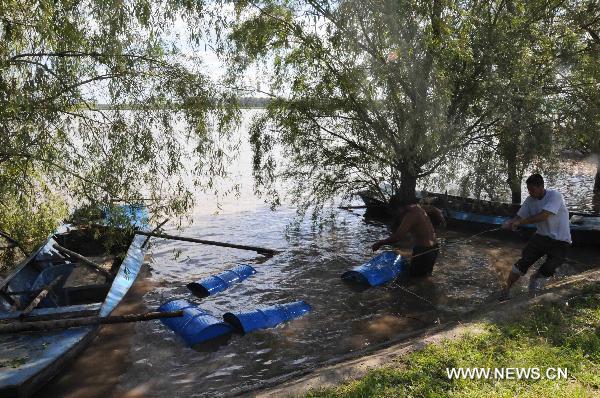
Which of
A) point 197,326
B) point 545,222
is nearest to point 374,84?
point 545,222

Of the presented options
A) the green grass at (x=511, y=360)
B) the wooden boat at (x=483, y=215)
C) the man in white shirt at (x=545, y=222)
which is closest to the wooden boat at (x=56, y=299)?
the green grass at (x=511, y=360)

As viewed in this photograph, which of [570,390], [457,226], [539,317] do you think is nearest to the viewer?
[570,390]

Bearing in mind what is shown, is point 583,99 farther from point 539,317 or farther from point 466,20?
point 539,317

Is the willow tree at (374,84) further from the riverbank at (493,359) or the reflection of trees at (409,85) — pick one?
the riverbank at (493,359)

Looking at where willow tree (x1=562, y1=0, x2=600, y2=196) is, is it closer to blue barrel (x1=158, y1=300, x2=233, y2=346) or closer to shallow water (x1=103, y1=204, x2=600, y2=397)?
shallow water (x1=103, y1=204, x2=600, y2=397)

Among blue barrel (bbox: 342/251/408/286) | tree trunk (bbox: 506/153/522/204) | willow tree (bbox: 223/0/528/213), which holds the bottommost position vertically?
blue barrel (bbox: 342/251/408/286)

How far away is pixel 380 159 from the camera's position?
12.4 meters

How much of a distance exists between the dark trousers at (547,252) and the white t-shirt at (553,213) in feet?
0.29

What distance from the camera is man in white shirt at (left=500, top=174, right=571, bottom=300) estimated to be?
22.1 feet

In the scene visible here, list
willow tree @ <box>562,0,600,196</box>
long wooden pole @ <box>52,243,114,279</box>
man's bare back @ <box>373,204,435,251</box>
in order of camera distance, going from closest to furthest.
Result: long wooden pole @ <box>52,243,114,279</box>
man's bare back @ <box>373,204,435,251</box>
willow tree @ <box>562,0,600,196</box>

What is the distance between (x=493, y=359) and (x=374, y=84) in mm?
7572

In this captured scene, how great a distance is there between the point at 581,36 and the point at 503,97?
4197 mm

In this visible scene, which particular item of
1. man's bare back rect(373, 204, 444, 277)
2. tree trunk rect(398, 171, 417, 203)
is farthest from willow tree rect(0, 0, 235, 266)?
tree trunk rect(398, 171, 417, 203)

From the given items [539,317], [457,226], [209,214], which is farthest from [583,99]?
[209,214]
